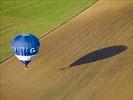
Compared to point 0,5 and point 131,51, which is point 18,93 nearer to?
point 131,51

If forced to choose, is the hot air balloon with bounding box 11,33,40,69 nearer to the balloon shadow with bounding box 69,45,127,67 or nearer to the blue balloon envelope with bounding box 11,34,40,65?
the blue balloon envelope with bounding box 11,34,40,65

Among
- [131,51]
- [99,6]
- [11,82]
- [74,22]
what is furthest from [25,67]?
[99,6]

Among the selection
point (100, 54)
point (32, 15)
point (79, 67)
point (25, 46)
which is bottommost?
point (32, 15)

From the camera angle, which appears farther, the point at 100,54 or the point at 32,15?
the point at 32,15

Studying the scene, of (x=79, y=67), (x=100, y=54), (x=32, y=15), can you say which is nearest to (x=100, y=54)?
(x=100, y=54)

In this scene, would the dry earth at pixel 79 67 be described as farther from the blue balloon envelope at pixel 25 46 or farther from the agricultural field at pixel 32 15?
the blue balloon envelope at pixel 25 46

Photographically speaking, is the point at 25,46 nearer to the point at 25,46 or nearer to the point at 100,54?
the point at 25,46

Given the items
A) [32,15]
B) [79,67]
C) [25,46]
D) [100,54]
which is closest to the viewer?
[25,46]

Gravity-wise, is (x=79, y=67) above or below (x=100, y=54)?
above
